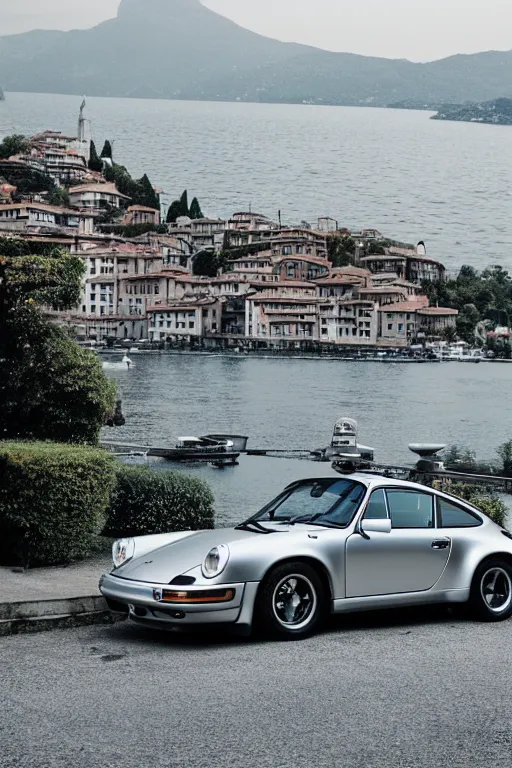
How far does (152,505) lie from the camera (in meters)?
11.4

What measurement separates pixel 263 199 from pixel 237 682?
11.3m

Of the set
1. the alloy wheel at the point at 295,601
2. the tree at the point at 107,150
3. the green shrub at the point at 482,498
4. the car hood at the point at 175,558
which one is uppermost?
the tree at the point at 107,150

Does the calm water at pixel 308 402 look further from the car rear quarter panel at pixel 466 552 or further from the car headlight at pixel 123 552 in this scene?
the car headlight at pixel 123 552

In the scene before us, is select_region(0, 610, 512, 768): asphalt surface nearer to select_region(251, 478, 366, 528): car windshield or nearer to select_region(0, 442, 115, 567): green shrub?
select_region(251, 478, 366, 528): car windshield

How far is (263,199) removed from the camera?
16703mm

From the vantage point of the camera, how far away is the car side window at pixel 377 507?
25.0 feet

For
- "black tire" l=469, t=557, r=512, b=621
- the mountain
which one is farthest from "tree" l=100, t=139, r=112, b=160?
"black tire" l=469, t=557, r=512, b=621

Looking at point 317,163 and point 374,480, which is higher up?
point 317,163

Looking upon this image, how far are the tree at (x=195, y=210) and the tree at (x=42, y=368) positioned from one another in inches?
152

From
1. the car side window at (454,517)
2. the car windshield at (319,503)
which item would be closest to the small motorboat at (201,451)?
the car windshield at (319,503)

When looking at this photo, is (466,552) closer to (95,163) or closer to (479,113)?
(95,163)

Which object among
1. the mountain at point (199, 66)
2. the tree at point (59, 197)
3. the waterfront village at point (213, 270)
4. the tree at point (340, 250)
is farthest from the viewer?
the mountain at point (199, 66)

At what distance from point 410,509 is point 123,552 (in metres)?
1.87

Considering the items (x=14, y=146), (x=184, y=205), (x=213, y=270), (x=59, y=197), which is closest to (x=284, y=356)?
(x=213, y=270)
